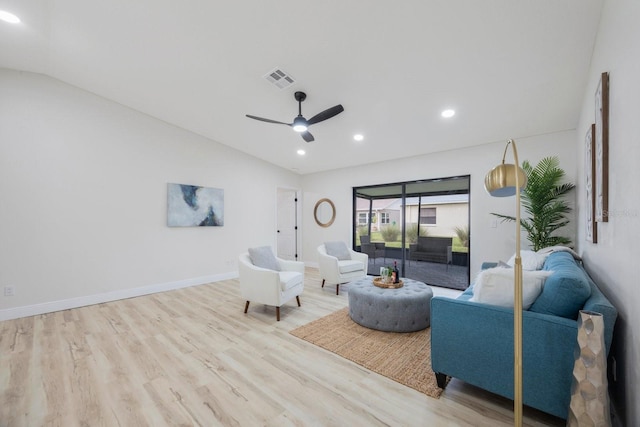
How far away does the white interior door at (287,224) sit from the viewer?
23.3ft

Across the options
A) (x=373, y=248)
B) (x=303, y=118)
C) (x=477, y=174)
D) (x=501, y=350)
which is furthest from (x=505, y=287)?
(x=373, y=248)

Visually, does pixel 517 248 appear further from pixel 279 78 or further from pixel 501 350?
pixel 279 78

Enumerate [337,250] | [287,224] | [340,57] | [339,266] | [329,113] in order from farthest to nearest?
[287,224] < [337,250] < [339,266] < [329,113] < [340,57]

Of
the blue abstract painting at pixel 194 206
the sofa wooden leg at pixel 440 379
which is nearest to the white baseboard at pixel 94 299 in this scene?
the blue abstract painting at pixel 194 206

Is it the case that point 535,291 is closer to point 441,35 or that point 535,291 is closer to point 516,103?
point 441,35

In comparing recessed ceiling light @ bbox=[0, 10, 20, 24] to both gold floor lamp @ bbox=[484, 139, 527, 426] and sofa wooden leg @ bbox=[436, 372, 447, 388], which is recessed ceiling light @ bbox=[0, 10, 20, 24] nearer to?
gold floor lamp @ bbox=[484, 139, 527, 426]

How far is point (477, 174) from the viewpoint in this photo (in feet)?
14.0

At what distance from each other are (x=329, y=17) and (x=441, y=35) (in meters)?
0.99

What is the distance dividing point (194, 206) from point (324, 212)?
10.0 feet

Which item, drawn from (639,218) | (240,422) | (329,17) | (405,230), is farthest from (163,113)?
(639,218)

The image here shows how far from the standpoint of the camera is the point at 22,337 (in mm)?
2672

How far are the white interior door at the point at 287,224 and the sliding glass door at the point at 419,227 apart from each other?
1875mm

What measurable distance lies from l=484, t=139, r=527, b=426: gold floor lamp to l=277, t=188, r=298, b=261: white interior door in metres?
5.81

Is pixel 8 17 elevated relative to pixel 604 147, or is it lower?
elevated
